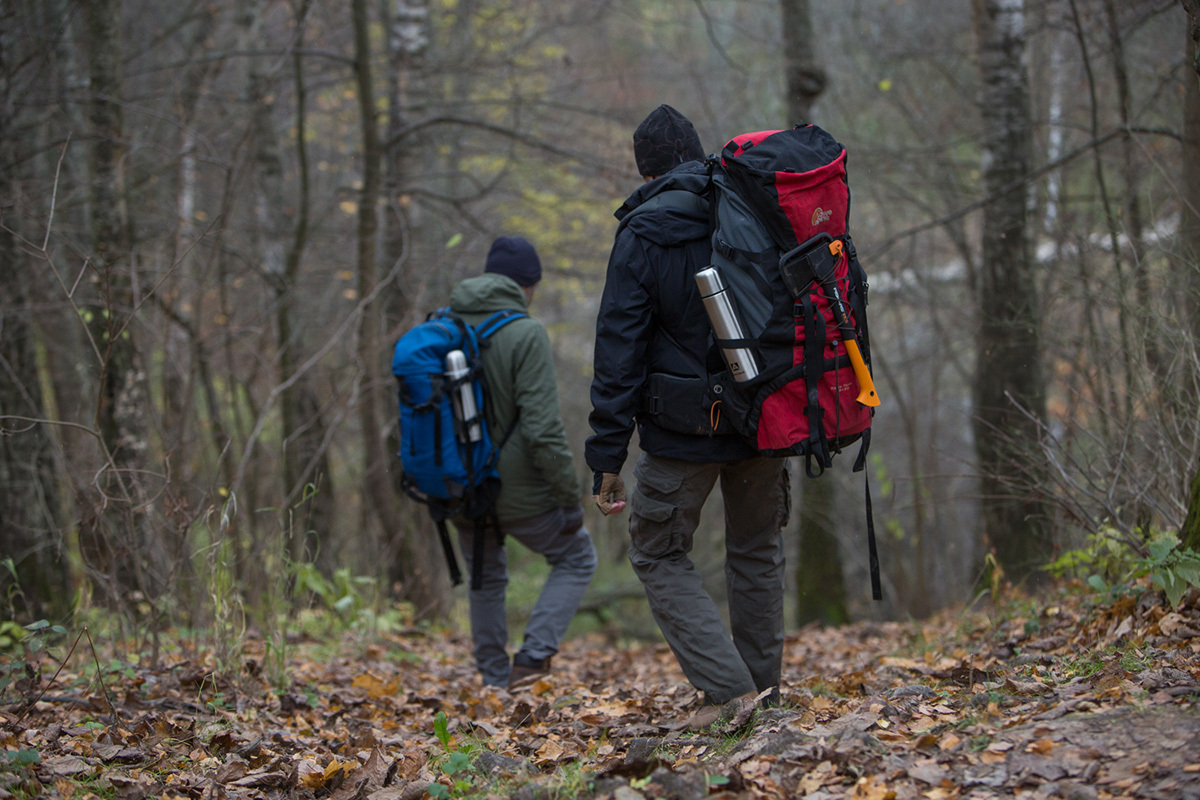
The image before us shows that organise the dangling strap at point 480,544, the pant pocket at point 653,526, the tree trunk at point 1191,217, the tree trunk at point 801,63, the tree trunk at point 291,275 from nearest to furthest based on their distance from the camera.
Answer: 1. the pant pocket at point 653,526
2. the tree trunk at point 1191,217
3. the dangling strap at point 480,544
4. the tree trunk at point 291,275
5. the tree trunk at point 801,63

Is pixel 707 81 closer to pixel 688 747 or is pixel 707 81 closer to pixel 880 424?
pixel 880 424

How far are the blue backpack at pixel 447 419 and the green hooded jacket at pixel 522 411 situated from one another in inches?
2.1

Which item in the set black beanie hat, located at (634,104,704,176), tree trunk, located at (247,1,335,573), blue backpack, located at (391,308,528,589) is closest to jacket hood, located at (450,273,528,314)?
blue backpack, located at (391,308,528,589)

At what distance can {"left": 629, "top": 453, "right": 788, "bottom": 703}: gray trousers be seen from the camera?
3.15 metres

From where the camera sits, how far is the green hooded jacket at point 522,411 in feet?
14.5

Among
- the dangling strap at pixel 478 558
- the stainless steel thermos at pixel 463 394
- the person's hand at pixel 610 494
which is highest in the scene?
the stainless steel thermos at pixel 463 394

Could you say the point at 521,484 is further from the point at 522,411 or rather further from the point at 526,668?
the point at 526,668

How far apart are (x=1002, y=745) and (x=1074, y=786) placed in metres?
0.25

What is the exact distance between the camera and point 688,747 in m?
2.85

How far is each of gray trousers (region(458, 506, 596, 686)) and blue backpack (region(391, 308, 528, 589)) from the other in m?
0.28

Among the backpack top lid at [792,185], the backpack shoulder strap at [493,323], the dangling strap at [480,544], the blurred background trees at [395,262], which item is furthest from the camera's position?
the dangling strap at [480,544]

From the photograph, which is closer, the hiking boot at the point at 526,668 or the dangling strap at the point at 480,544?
the hiking boot at the point at 526,668

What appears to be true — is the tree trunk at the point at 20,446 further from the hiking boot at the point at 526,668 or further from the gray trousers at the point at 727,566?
the gray trousers at the point at 727,566

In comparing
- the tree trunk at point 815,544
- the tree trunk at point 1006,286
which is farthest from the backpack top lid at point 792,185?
the tree trunk at point 815,544
